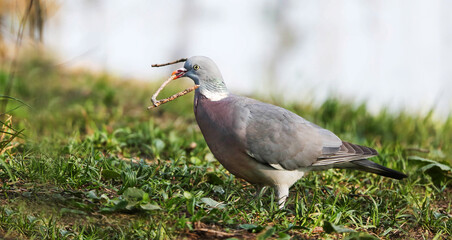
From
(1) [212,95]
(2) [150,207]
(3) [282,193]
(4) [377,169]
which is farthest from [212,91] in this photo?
(4) [377,169]

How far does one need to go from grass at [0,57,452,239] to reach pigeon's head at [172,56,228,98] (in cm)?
63

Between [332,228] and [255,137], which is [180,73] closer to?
[255,137]

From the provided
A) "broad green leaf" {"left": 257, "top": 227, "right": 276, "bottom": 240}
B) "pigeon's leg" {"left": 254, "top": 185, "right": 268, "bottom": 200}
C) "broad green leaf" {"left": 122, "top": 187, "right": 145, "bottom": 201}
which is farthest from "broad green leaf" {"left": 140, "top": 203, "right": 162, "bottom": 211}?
"pigeon's leg" {"left": 254, "top": 185, "right": 268, "bottom": 200}

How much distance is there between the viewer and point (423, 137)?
5.41 metres

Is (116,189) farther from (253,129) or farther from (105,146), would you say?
(105,146)

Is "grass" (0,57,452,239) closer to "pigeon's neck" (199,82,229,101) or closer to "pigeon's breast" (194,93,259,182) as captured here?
"pigeon's breast" (194,93,259,182)

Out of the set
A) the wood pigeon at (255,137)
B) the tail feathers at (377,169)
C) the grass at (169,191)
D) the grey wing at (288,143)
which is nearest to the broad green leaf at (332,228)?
the grass at (169,191)

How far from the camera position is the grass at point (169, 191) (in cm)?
259

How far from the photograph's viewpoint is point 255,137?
3080 mm

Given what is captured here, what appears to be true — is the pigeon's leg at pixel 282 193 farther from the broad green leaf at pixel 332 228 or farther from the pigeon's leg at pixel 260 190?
the broad green leaf at pixel 332 228

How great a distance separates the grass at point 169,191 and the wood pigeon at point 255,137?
0.19 meters

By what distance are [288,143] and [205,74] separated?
28.9 inches

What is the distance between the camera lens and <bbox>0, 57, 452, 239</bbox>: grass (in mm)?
2594

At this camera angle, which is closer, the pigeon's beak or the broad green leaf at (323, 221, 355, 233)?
the broad green leaf at (323, 221, 355, 233)
